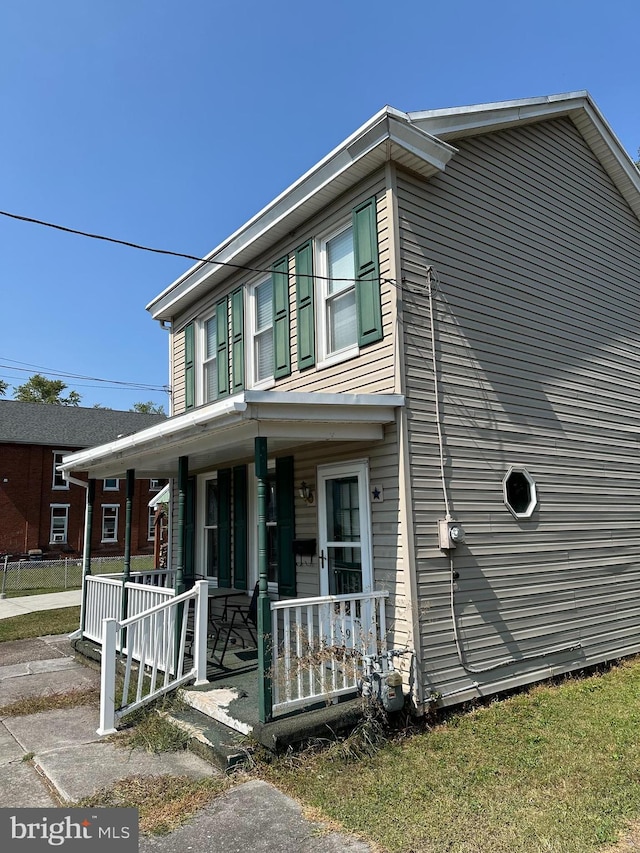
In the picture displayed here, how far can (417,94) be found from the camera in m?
8.55

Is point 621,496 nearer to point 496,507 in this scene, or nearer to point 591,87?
point 496,507

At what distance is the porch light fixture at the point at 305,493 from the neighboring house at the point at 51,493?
22.6 meters

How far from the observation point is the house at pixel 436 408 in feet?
18.4

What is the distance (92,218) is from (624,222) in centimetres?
791

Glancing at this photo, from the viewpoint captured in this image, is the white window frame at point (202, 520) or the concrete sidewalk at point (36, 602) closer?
the white window frame at point (202, 520)

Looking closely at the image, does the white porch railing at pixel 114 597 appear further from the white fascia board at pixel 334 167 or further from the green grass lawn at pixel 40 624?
the white fascia board at pixel 334 167

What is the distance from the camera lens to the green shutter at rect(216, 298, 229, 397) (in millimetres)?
8984

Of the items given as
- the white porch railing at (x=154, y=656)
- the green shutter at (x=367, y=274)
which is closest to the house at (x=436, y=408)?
the green shutter at (x=367, y=274)

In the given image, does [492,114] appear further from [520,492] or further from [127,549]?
[127,549]

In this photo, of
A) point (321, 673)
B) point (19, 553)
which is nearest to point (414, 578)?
point (321, 673)

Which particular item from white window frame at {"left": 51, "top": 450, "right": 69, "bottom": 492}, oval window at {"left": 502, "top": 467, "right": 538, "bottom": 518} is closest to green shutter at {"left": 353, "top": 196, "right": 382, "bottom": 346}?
oval window at {"left": 502, "top": 467, "right": 538, "bottom": 518}

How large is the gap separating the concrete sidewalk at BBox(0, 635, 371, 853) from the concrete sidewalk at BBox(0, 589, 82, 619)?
796cm

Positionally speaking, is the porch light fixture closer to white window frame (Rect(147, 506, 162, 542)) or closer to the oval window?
the oval window

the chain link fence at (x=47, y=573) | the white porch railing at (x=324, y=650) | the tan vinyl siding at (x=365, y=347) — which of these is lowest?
the chain link fence at (x=47, y=573)
